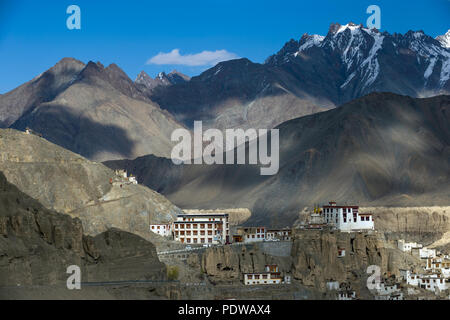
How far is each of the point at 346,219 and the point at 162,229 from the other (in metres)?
19.0

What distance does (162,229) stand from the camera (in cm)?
10181

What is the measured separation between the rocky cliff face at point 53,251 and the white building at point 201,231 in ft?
75.1

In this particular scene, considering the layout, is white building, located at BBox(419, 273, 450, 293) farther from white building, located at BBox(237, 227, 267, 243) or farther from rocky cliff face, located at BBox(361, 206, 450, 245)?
rocky cliff face, located at BBox(361, 206, 450, 245)

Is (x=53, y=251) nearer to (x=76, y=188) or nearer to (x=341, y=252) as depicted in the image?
(x=341, y=252)

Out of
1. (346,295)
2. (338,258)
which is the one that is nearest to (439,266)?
(338,258)

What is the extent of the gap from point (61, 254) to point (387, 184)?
127 meters

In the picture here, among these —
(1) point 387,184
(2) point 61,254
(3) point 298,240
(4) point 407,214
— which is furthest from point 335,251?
(1) point 387,184

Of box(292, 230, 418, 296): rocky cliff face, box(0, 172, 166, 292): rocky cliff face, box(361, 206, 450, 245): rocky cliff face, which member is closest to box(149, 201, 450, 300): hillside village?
box(292, 230, 418, 296): rocky cliff face

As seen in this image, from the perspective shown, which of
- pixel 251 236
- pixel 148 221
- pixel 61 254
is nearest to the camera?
pixel 61 254

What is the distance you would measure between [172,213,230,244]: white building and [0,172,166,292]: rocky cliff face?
22.9 meters

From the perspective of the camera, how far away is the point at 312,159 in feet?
635
